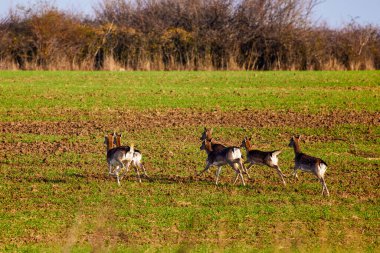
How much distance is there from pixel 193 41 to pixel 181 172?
110 ft

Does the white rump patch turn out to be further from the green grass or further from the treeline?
the treeline

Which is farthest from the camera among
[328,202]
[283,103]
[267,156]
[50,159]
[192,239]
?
[283,103]

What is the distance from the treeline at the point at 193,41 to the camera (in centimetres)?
4762

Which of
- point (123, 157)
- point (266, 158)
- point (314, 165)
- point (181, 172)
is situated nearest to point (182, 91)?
point (181, 172)

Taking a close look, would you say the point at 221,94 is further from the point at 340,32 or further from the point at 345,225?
the point at 340,32

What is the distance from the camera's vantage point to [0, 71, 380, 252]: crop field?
485 inches

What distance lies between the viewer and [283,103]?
2792 centimetres

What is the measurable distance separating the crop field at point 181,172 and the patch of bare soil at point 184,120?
0.12 feet

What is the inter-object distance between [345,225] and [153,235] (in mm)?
3138

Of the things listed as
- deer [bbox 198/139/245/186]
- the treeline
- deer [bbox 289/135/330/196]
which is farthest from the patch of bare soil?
the treeline

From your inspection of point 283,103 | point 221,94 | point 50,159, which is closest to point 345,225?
point 50,159

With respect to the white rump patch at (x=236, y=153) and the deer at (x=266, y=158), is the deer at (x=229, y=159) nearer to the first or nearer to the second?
the white rump patch at (x=236, y=153)

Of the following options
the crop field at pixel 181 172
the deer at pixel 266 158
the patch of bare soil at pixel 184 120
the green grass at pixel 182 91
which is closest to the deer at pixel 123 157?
the crop field at pixel 181 172

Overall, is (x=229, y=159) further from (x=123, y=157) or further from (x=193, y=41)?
(x=193, y=41)
